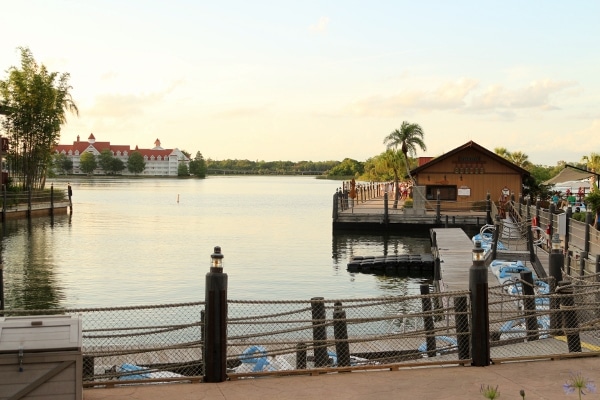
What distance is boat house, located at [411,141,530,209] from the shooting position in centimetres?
5556

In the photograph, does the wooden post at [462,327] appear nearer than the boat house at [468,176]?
Yes

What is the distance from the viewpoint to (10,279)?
30672 mm

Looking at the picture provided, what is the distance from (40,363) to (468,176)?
168 feet

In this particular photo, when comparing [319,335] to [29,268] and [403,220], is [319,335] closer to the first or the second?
[29,268]

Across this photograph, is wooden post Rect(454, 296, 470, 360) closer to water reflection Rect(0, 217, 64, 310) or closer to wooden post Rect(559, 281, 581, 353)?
wooden post Rect(559, 281, 581, 353)

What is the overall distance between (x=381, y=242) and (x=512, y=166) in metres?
13.9

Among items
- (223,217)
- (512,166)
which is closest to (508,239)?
(512,166)

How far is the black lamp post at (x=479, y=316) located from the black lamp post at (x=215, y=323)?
2.98 m

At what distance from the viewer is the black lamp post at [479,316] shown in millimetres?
9305

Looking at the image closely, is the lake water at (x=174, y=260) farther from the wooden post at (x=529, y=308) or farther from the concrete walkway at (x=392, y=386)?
the concrete walkway at (x=392, y=386)

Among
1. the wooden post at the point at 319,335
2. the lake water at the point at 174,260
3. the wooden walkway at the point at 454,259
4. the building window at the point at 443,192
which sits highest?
the building window at the point at 443,192

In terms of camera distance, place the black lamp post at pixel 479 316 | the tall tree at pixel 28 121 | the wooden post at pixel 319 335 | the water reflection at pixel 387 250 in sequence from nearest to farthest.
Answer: the black lamp post at pixel 479 316
the wooden post at pixel 319 335
the water reflection at pixel 387 250
the tall tree at pixel 28 121

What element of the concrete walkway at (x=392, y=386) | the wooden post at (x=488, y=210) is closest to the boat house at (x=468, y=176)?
the wooden post at (x=488, y=210)

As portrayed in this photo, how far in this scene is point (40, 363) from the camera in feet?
22.8
